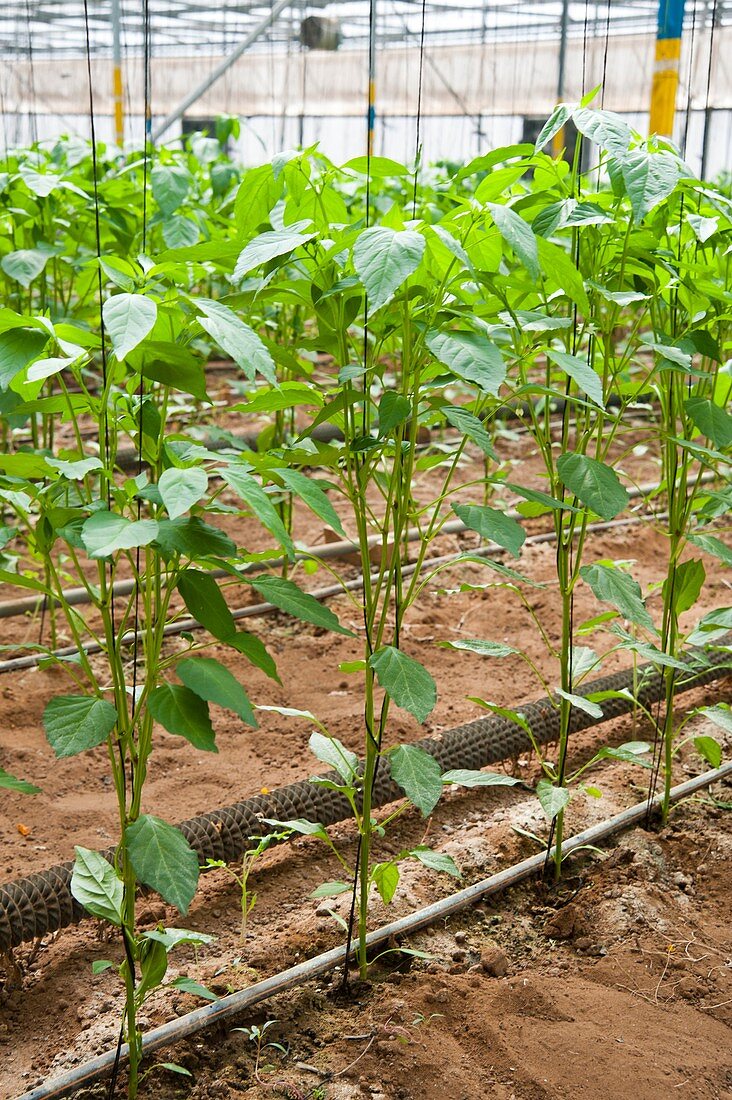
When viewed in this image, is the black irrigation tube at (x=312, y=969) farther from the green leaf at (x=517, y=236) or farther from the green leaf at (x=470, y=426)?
the green leaf at (x=517, y=236)

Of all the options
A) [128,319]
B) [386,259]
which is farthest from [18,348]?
[386,259]

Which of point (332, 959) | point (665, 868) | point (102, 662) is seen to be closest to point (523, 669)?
point (665, 868)

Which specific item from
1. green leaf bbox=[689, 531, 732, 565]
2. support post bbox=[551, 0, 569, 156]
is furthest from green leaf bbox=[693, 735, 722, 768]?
support post bbox=[551, 0, 569, 156]

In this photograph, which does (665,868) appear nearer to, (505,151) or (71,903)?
(71,903)

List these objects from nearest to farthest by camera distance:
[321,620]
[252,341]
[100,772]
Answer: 1. [252,341]
2. [321,620]
3. [100,772]

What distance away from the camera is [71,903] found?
1.69 metres

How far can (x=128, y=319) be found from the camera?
1.05m

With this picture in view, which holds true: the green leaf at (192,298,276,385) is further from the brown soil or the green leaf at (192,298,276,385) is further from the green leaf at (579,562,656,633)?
the brown soil

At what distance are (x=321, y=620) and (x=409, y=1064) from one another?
66 centimetres

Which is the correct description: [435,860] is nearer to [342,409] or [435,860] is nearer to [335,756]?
[335,756]

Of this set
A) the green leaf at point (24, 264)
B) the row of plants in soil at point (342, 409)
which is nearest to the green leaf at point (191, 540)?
the row of plants in soil at point (342, 409)

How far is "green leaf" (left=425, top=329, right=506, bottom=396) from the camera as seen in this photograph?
4.05ft

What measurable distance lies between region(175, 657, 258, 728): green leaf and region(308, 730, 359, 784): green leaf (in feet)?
1.38

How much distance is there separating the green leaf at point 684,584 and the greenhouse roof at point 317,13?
1158 cm
